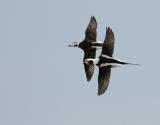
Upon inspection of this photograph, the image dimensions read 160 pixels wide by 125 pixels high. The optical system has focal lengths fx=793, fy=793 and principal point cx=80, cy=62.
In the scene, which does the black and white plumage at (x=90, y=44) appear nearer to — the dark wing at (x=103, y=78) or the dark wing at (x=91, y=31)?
the dark wing at (x=91, y=31)

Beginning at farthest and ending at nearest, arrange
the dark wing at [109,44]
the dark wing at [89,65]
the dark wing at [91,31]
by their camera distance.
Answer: the dark wing at [91,31] < the dark wing at [89,65] < the dark wing at [109,44]

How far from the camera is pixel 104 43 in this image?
24.2 m

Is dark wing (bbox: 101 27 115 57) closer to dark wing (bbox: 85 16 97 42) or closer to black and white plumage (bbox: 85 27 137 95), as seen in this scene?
black and white plumage (bbox: 85 27 137 95)

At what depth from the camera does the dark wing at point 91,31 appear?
86.7 feet

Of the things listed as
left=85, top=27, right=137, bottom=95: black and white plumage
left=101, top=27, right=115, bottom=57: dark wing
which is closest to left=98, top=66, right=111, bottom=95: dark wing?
left=85, top=27, right=137, bottom=95: black and white plumage

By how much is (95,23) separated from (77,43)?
3.01 ft

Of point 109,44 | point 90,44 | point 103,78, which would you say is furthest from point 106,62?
point 90,44

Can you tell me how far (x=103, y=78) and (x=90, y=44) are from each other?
8.50 ft

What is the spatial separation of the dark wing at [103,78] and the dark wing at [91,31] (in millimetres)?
2583

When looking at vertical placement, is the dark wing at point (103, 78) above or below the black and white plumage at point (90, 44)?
below

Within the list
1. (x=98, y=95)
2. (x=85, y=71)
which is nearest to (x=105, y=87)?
(x=98, y=95)

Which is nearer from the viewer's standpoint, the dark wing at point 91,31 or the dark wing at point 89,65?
the dark wing at point 89,65

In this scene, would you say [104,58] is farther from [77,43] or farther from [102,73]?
[77,43]

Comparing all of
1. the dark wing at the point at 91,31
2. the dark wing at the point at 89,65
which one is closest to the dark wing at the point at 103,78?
the dark wing at the point at 89,65
